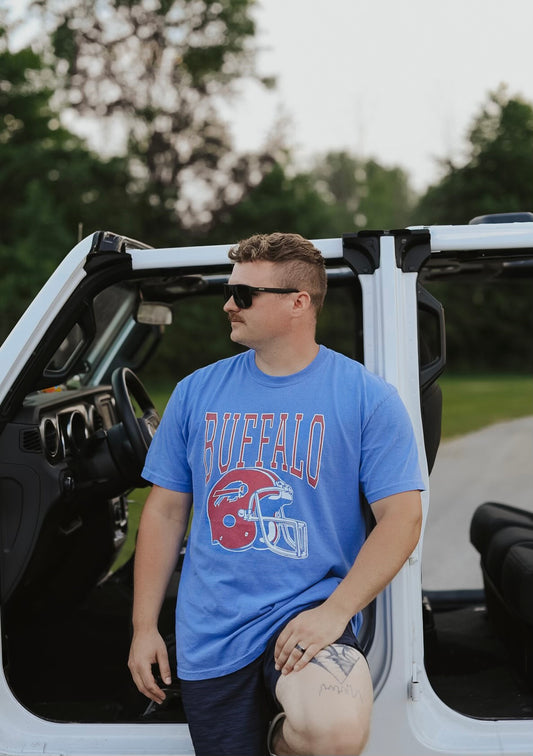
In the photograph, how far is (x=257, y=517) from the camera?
1.69 m

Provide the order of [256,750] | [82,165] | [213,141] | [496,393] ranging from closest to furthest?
[256,750]
[496,393]
[82,165]
[213,141]

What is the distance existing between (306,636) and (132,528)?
58.8 inches

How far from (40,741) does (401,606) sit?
90 cm

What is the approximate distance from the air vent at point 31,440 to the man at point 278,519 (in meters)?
0.67

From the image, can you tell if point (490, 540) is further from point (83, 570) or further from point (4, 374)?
point (4, 374)

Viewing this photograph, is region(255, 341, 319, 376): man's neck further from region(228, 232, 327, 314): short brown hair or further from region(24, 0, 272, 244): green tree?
region(24, 0, 272, 244): green tree

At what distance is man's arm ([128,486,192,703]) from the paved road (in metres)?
2.58

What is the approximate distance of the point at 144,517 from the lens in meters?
1.88

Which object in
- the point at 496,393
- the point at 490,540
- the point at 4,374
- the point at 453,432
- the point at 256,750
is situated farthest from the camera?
the point at 496,393

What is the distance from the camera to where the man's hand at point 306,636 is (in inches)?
62.6

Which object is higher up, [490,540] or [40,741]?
[490,540]

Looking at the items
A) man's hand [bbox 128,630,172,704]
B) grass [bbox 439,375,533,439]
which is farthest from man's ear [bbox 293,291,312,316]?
grass [bbox 439,375,533,439]

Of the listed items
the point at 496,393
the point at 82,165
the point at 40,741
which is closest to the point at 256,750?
the point at 40,741

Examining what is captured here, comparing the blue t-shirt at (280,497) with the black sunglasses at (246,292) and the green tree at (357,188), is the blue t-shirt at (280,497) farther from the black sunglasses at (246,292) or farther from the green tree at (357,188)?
the green tree at (357,188)
